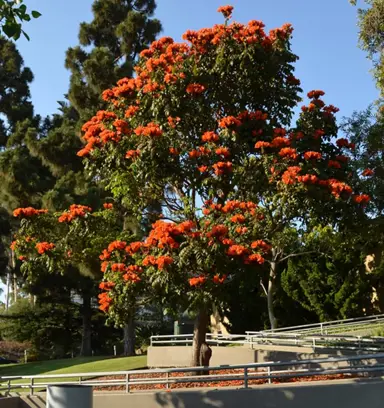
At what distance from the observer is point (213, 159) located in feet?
43.1

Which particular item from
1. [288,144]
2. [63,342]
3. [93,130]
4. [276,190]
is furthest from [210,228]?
[63,342]

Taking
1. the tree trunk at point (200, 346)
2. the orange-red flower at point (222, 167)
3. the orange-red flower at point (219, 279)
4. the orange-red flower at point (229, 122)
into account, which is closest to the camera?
the orange-red flower at point (219, 279)

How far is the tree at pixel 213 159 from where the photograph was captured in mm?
11906

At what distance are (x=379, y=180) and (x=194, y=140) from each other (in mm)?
11158

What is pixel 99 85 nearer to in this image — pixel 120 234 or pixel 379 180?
pixel 379 180

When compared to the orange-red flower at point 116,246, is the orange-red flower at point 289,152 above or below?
above

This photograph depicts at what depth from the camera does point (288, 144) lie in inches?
513

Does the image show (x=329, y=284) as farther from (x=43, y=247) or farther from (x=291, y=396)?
(x=291, y=396)

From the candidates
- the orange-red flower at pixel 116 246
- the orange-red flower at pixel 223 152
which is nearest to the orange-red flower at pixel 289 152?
the orange-red flower at pixel 223 152

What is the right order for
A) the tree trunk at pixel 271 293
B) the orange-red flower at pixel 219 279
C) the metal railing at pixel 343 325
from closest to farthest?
the orange-red flower at pixel 219 279 < the metal railing at pixel 343 325 < the tree trunk at pixel 271 293

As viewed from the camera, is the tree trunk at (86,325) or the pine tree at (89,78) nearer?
the pine tree at (89,78)

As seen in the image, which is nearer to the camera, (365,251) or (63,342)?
(365,251)

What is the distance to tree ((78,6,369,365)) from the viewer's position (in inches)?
469

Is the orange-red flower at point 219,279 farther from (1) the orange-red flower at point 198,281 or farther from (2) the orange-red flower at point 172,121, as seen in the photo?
(2) the orange-red flower at point 172,121
